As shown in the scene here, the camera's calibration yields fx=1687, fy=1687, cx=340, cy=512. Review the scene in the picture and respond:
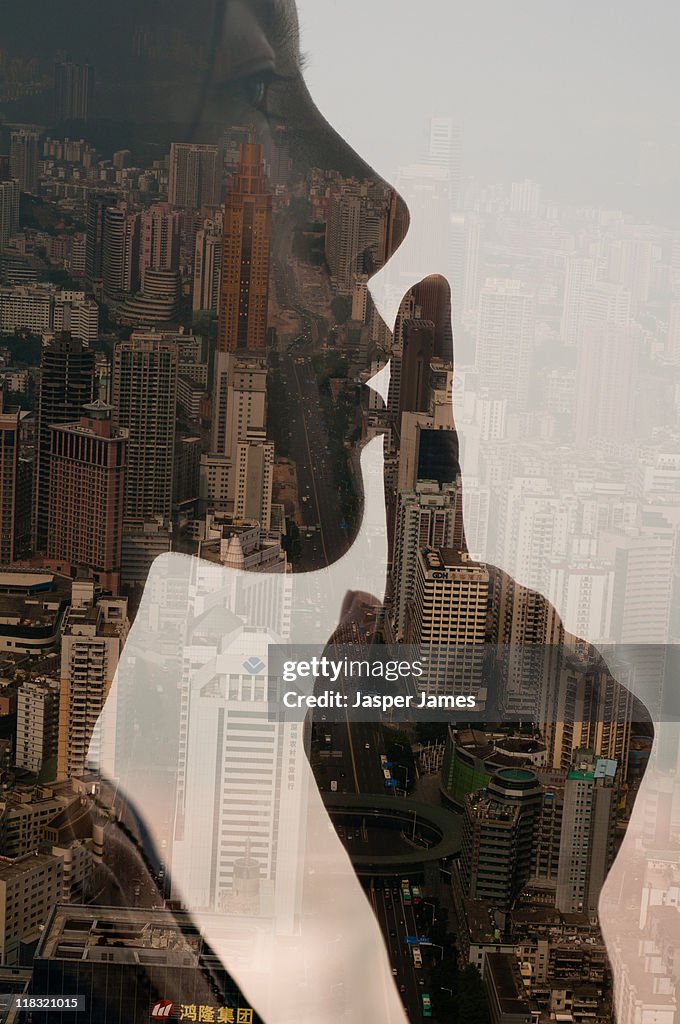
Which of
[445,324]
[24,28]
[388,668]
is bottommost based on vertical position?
[388,668]

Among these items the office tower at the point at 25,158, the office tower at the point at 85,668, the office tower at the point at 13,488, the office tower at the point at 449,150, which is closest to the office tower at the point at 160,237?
the office tower at the point at 25,158

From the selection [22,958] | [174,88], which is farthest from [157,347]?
[22,958]

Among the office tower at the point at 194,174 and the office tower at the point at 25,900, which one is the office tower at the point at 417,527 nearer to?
the office tower at the point at 194,174

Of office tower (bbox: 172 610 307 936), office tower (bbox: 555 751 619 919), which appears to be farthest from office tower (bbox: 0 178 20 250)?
office tower (bbox: 555 751 619 919)

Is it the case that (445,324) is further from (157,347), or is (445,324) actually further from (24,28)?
(24,28)

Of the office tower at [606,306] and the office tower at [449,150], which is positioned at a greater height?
the office tower at [449,150]

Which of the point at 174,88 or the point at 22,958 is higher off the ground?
the point at 174,88
